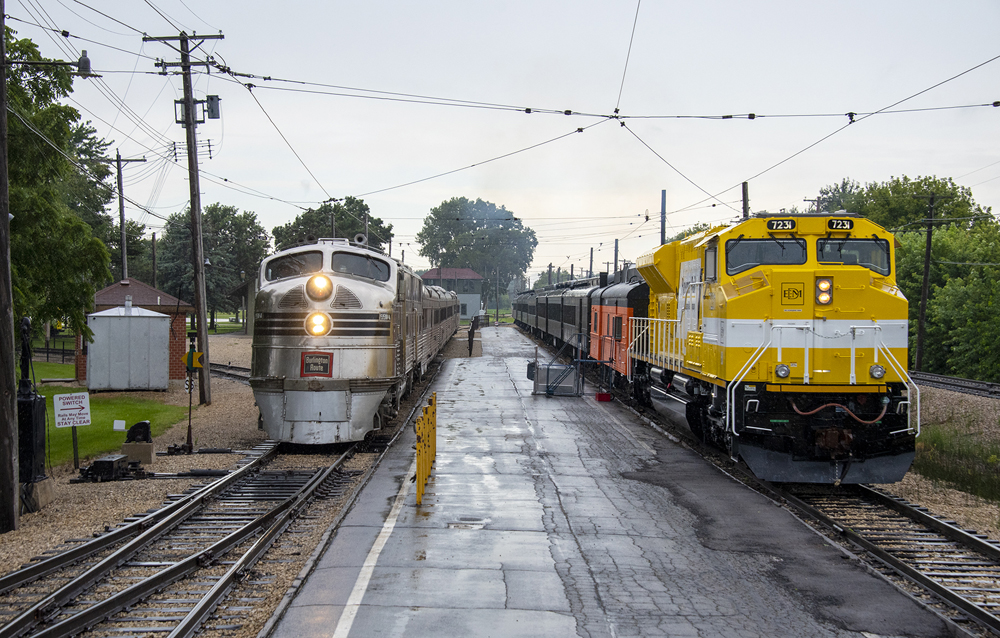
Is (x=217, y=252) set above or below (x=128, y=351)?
above

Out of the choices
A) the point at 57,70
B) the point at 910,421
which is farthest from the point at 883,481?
the point at 57,70

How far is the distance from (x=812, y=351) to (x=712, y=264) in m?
2.15

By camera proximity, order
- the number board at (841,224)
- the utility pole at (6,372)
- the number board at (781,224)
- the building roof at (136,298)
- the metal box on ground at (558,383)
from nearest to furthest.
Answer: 1. the utility pole at (6,372)
2. the number board at (841,224)
3. the number board at (781,224)
4. the metal box on ground at (558,383)
5. the building roof at (136,298)

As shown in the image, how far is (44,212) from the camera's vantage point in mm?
15695

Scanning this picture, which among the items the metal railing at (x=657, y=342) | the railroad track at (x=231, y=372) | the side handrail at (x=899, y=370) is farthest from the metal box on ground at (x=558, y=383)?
the side handrail at (x=899, y=370)

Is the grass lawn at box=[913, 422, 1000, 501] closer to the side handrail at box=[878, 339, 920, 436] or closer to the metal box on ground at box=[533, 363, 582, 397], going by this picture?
the side handrail at box=[878, 339, 920, 436]

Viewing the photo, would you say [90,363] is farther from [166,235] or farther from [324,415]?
[166,235]

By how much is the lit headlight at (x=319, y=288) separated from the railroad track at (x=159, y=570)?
3.70 m

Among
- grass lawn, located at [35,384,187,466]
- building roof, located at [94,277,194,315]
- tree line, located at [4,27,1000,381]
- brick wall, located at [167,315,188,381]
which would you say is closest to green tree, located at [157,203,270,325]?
tree line, located at [4,27,1000,381]

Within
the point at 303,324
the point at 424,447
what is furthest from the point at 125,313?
the point at 424,447

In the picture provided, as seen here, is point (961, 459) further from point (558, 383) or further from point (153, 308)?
point (153, 308)

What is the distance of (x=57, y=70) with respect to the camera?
1620 centimetres

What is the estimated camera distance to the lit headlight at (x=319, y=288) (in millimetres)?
12820

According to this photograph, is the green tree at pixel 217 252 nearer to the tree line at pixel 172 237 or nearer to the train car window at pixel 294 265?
the tree line at pixel 172 237
